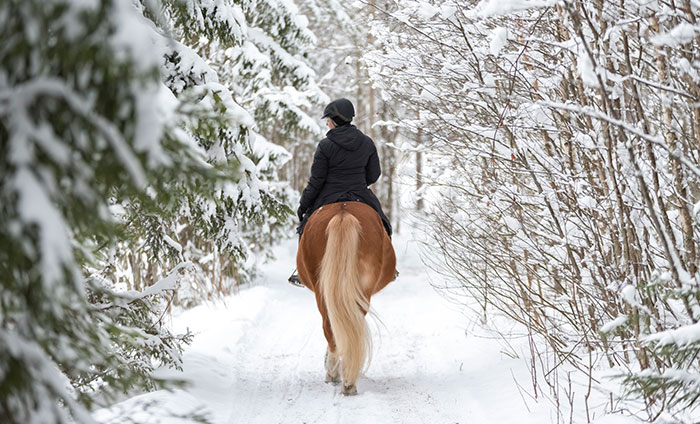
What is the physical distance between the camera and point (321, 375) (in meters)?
5.33

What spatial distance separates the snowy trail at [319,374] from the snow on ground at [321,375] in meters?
0.01

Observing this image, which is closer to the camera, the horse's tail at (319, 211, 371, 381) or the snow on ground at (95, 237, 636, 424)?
the snow on ground at (95, 237, 636, 424)

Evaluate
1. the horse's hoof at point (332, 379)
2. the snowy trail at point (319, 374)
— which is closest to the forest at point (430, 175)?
the snowy trail at point (319, 374)

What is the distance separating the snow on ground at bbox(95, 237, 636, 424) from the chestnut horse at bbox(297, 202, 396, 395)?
355 mm

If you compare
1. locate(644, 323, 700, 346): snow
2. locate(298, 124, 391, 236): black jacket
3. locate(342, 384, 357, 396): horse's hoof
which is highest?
locate(298, 124, 391, 236): black jacket

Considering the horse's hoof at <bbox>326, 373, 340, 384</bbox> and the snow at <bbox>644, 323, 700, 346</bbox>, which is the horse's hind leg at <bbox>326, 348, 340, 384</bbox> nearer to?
the horse's hoof at <bbox>326, 373, 340, 384</bbox>

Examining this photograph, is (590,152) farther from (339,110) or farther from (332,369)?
(332,369)

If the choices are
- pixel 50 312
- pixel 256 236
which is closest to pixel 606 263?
pixel 50 312

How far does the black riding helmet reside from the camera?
518 cm

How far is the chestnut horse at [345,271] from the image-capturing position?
15.0 ft

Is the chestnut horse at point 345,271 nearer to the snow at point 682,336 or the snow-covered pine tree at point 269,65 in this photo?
the snow at point 682,336

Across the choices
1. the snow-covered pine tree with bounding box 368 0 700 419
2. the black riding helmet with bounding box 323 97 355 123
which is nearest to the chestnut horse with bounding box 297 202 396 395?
the snow-covered pine tree with bounding box 368 0 700 419

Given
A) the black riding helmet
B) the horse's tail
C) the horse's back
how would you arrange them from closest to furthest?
the horse's tail
the horse's back
the black riding helmet

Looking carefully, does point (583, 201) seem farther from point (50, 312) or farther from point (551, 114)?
point (50, 312)
